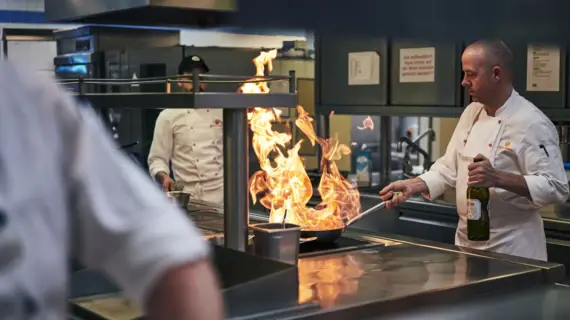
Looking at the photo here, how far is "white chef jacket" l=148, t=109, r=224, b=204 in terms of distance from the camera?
4.77 meters

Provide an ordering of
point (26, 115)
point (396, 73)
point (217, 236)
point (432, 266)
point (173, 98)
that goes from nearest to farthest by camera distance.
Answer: point (26, 115), point (173, 98), point (432, 266), point (217, 236), point (396, 73)

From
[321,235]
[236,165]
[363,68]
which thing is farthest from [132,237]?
[363,68]

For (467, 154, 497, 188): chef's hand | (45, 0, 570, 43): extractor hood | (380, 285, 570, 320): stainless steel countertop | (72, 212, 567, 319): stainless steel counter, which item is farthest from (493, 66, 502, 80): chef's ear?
(45, 0, 570, 43): extractor hood

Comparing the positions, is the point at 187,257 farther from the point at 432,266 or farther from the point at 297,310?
the point at 432,266

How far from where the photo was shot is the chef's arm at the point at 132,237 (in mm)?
511

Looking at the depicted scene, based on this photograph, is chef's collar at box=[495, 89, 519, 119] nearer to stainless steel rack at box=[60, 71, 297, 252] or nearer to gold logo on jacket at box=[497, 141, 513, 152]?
gold logo on jacket at box=[497, 141, 513, 152]

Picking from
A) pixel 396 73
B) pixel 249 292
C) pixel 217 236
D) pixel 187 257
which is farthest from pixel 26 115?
pixel 396 73

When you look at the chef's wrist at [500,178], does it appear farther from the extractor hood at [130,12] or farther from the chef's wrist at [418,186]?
the extractor hood at [130,12]

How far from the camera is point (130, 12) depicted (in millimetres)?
2146

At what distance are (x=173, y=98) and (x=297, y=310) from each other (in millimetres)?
556

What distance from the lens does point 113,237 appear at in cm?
53

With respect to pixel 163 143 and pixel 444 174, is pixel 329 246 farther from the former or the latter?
pixel 163 143

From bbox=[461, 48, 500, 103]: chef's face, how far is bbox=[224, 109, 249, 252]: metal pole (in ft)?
4.88

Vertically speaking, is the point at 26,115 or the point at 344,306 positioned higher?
the point at 26,115
